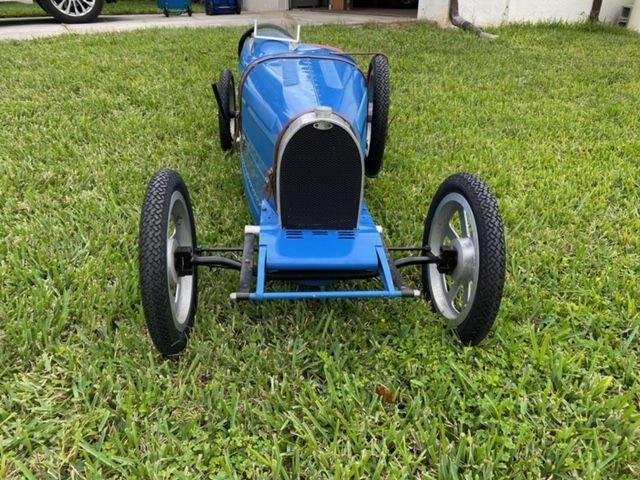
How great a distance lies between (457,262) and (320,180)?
0.58 meters

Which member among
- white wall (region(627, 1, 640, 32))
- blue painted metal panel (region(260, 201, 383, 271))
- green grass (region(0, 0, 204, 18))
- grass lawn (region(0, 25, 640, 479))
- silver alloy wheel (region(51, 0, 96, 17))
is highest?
white wall (region(627, 1, 640, 32))

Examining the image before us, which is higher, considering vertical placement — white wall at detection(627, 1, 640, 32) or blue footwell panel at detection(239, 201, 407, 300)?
white wall at detection(627, 1, 640, 32)

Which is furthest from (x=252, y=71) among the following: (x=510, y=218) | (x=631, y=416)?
(x=631, y=416)

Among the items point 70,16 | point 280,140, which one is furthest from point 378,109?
point 70,16

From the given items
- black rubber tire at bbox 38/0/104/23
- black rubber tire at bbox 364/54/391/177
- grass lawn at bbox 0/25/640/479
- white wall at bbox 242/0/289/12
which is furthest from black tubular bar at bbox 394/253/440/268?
white wall at bbox 242/0/289/12

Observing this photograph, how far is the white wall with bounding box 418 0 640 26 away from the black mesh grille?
727cm

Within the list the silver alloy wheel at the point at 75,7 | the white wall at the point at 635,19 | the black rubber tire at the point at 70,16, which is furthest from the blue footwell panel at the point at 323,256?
the silver alloy wheel at the point at 75,7

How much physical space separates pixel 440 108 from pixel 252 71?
2.21 meters

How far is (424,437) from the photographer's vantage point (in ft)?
4.87

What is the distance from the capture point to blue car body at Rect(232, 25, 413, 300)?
1765mm

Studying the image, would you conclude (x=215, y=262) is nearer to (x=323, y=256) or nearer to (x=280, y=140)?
(x=323, y=256)

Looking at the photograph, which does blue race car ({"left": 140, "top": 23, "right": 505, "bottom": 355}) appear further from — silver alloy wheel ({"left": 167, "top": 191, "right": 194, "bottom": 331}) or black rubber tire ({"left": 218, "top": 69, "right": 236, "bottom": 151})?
black rubber tire ({"left": 218, "top": 69, "right": 236, "bottom": 151})

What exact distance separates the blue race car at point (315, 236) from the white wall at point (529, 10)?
6759 millimetres

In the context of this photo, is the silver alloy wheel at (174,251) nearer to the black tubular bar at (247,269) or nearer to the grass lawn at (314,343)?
the grass lawn at (314,343)
